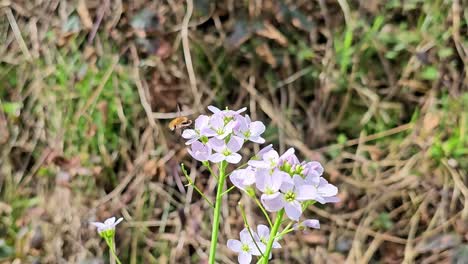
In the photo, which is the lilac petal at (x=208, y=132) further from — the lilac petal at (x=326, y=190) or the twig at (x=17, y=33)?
the twig at (x=17, y=33)

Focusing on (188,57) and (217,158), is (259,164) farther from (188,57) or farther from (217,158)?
(188,57)

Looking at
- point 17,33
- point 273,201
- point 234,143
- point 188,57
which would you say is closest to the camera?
point 273,201

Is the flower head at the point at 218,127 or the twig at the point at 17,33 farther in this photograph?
the twig at the point at 17,33

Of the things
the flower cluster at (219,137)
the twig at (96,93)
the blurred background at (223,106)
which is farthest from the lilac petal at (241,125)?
the twig at (96,93)

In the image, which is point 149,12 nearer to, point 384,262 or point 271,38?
point 271,38

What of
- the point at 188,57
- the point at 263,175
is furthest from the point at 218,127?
the point at 188,57

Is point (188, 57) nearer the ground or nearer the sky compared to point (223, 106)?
nearer the sky

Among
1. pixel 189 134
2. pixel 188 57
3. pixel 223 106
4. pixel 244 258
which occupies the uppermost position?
pixel 189 134

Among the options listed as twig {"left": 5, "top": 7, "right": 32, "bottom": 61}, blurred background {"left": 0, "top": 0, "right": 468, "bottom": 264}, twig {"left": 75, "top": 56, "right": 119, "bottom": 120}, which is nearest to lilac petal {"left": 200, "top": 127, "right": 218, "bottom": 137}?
blurred background {"left": 0, "top": 0, "right": 468, "bottom": 264}
